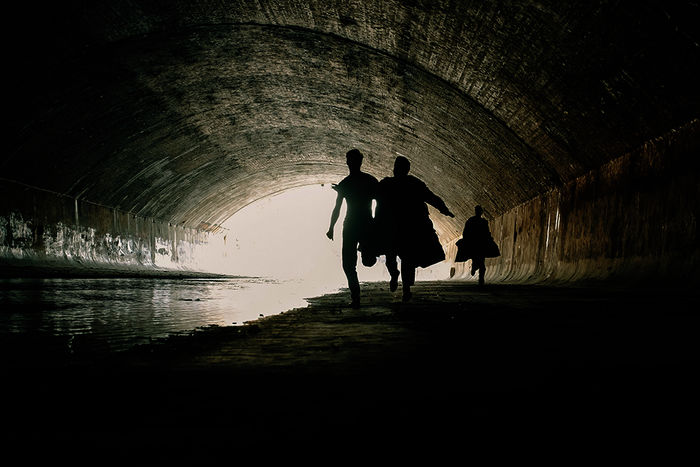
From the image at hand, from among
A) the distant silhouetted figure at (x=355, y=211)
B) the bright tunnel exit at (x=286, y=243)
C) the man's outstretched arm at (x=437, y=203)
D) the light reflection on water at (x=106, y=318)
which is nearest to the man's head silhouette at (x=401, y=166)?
the man's outstretched arm at (x=437, y=203)

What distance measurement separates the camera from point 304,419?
192 cm

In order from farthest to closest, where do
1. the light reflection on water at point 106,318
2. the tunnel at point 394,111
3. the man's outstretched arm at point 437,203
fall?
the tunnel at point 394,111
the man's outstretched arm at point 437,203
the light reflection on water at point 106,318

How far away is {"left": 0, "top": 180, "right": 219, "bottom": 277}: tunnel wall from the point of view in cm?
1443

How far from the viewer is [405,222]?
304 inches

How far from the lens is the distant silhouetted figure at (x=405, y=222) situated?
24.8ft

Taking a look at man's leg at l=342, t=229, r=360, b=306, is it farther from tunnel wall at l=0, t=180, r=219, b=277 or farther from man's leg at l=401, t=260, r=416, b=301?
tunnel wall at l=0, t=180, r=219, b=277

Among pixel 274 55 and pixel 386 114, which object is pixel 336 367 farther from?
pixel 386 114

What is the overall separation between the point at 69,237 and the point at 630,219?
45.1ft

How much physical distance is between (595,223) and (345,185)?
5.83 m

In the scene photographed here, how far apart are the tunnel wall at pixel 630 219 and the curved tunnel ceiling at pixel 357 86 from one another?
1.00ft

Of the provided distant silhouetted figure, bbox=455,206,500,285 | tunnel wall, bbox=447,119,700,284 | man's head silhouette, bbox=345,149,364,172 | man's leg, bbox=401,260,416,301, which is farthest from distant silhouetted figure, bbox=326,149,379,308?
distant silhouetted figure, bbox=455,206,500,285

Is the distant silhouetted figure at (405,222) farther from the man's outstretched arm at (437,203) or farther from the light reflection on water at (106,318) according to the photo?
the light reflection on water at (106,318)

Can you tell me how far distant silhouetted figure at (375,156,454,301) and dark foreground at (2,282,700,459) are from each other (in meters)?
3.42

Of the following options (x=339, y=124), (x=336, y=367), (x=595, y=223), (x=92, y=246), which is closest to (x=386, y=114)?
(x=339, y=124)
